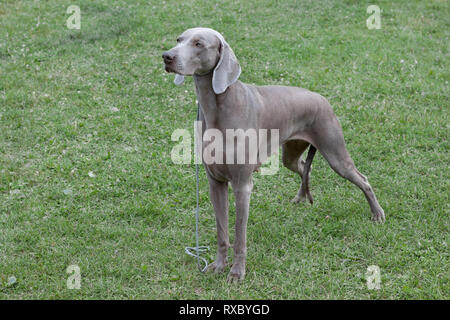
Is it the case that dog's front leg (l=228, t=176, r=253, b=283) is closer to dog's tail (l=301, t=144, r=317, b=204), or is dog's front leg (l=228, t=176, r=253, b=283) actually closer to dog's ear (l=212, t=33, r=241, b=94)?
dog's ear (l=212, t=33, r=241, b=94)

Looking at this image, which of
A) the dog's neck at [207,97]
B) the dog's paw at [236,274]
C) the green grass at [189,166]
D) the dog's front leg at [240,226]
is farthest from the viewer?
the green grass at [189,166]

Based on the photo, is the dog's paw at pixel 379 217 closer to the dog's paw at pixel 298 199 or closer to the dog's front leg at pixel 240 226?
the dog's paw at pixel 298 199

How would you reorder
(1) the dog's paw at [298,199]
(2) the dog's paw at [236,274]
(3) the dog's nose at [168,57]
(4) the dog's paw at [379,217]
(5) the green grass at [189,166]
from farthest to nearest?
(1) the dog's paw at [298,199], (4) the dog's paw at [379,217], (5) the green grass at [189,166], (2) the dog's paw at [236,274], (3) the dog's nose at [168,57]

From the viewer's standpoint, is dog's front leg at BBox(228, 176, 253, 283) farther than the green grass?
No

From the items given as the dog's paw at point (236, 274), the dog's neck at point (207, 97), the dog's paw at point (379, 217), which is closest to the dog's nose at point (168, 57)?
the dog's neck at point (207, 97)

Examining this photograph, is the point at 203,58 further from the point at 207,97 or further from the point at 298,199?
the point at 298,199

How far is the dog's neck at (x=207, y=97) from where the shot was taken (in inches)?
138

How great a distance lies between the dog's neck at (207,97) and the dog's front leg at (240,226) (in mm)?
516

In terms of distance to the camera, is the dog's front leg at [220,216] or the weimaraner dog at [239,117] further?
the dog's front leg at [220,216]

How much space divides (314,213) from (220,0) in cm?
626

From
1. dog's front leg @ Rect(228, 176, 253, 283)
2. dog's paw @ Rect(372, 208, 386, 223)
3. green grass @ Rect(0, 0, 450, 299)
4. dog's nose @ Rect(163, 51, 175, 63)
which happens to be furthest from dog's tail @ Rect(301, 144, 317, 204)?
dog's nose @ Rect(163, 51, 175, 63)

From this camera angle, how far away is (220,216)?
3945mm

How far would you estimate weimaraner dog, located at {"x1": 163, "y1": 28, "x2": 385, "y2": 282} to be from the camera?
11.1 feet

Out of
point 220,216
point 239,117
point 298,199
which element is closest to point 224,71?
point 239,117
